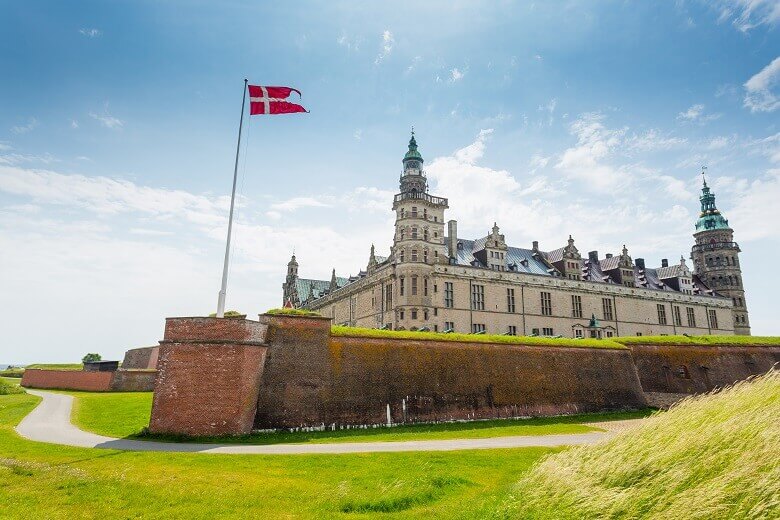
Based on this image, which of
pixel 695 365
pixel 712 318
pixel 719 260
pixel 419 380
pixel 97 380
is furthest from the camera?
pixel 719 260

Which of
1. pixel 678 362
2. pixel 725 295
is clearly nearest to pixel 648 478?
pixel 678 362

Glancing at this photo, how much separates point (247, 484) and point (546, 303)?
4919 cm

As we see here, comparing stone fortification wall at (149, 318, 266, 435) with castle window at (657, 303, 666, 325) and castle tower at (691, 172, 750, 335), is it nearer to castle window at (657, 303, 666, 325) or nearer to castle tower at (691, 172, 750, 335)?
castle window at (657, 303, 666, 325)

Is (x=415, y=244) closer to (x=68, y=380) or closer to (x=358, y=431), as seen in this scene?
(x=358, y=431)

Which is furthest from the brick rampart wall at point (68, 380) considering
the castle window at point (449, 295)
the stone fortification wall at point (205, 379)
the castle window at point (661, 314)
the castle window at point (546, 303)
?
the castle window at point (661, 314)

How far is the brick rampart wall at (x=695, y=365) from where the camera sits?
113ft

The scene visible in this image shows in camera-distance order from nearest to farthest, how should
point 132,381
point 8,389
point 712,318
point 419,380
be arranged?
point 419,380 < point 8,389 < point 132,381 < point 712,318

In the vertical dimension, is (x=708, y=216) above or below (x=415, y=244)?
above

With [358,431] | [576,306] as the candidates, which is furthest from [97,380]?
[576,306]

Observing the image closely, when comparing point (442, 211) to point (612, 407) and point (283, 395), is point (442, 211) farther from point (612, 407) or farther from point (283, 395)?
point (283, 395)

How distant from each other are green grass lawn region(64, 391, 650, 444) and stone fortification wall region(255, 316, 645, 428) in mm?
929

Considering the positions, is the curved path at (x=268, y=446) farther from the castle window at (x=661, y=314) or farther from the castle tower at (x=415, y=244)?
the castle window at (x=661, y=314)

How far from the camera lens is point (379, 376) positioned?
2514 cm

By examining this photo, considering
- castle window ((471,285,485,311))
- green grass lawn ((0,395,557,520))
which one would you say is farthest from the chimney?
green grass lawn ((0,395,557,520))
